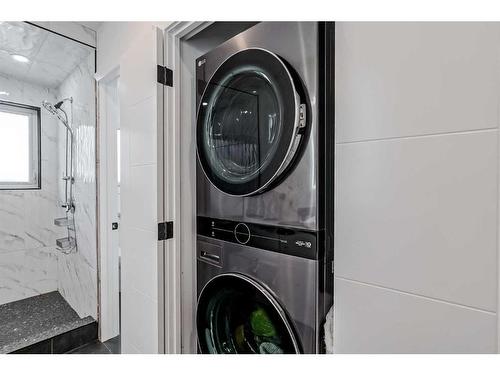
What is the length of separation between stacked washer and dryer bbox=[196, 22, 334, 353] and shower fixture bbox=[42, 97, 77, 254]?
1.75 m

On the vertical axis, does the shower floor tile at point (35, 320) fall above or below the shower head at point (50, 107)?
below

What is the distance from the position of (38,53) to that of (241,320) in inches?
95.1

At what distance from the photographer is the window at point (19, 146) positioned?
2.32 metres

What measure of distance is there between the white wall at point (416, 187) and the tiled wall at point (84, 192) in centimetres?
196

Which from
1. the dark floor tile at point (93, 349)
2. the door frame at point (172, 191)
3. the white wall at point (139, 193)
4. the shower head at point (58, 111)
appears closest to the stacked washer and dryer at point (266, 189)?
the door frame at point (172, 191)

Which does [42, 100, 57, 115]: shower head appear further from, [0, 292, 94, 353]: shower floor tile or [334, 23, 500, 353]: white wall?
[334, 23, 500, 353]: white wall

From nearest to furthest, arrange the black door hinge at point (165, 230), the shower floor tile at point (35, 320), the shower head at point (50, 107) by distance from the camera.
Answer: the black door hinge at point (165, 230), the shower floor tile at point (35, 320), the shower head at point (50, 107)

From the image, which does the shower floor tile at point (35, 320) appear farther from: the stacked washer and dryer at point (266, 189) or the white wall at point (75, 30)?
the white wall at point (75, 30)

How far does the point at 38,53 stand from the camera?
2006 mm

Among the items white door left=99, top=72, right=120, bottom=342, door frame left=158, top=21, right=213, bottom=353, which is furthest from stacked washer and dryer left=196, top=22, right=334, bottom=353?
white door left=99, top=72, right=120, bottom=342

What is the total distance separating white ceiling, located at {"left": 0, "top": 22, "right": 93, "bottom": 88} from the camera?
1764 millimetres

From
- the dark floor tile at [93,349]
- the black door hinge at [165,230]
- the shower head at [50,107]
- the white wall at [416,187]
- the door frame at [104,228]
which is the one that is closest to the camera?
the white wall at [416,187]
